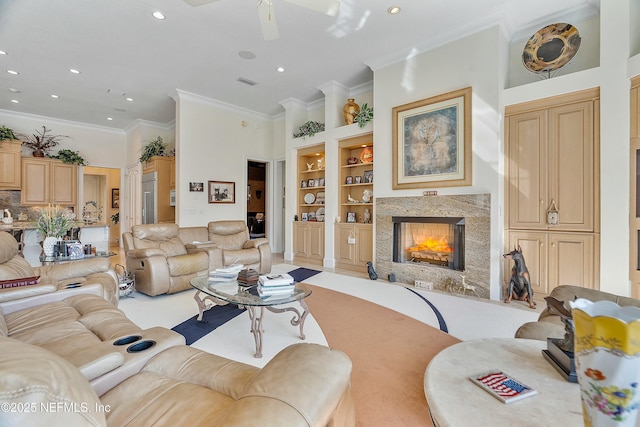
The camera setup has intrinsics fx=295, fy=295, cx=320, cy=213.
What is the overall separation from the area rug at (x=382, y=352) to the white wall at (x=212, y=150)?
3.61m

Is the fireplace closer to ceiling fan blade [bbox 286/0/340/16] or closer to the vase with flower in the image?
ceiling fan blade [bbox 286/0/340/16]

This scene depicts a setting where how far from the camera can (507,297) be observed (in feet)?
11.8

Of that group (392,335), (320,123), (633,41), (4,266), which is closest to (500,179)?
(633,41)

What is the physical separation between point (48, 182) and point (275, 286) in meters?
7.64

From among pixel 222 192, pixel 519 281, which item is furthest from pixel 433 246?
pixel 222 192

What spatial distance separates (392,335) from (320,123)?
4.78 m

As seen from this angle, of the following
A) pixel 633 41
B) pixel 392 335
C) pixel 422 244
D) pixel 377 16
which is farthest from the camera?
pixel 422 244

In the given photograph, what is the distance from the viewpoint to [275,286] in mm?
2537

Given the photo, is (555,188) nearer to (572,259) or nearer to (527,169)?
(527,169)

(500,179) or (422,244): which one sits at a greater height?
(500,179)

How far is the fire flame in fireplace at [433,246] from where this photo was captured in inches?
173

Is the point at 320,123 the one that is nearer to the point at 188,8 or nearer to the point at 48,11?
the point at 188,8

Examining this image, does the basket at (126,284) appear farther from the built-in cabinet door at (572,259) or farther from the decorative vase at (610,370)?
the built-in cabinet door at (572,259)

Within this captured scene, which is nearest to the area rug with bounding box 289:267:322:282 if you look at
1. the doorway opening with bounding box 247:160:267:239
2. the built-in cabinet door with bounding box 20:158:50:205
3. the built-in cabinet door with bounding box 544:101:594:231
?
the doorway opening with bounding box 247:160:267:239
